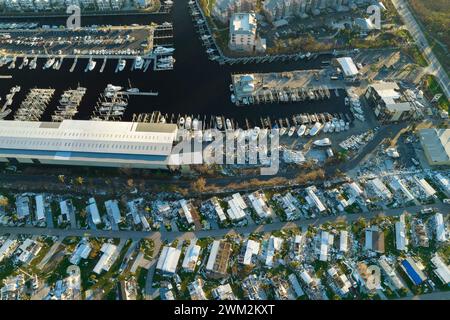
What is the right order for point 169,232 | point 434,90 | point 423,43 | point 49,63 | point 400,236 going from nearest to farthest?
point 400,236 → point 169,232 → point 434,90 → point 49,63 → point 423,43

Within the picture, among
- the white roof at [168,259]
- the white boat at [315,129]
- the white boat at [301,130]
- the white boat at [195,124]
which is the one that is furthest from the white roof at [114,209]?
the white boat at [315,129]

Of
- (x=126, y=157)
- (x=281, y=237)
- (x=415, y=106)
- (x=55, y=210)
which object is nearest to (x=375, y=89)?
(x=415, y=106)

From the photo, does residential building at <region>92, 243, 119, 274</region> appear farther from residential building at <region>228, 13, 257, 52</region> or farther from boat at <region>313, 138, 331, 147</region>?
residential building at <region>228, 13, 257, 52</region>

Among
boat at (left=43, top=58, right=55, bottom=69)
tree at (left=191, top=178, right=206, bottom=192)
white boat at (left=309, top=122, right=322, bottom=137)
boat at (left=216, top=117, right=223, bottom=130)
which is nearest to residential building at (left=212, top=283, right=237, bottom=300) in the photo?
tree at (left=191, top=178, right=206, bottom=192)

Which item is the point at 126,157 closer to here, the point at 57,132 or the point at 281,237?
the point at 57,132

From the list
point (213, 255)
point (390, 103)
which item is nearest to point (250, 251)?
point (213, 255)

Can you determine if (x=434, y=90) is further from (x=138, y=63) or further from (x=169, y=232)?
(x=138, y=63)
